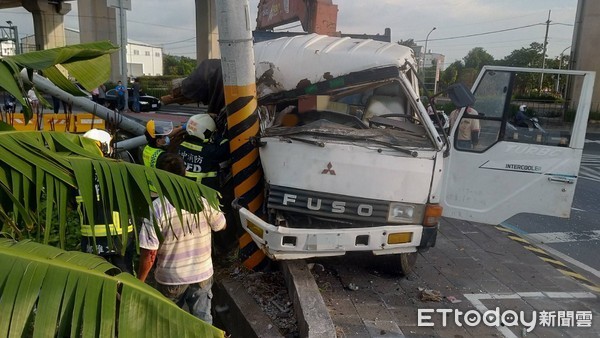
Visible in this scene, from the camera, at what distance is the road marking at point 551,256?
4872mm

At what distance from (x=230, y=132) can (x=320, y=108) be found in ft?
3.09

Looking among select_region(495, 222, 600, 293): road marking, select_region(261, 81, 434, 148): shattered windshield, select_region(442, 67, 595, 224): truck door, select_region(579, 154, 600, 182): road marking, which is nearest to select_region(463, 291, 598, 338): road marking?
select_region(495, 222, 600, 293): road marking

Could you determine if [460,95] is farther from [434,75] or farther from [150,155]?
[434,75]

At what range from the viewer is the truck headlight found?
3822 mm

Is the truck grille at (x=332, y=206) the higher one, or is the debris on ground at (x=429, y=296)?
the truck grille at (x=332, y=206)

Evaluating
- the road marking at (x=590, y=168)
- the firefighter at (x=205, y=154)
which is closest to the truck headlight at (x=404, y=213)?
the firefighter at (x=205, y=154)

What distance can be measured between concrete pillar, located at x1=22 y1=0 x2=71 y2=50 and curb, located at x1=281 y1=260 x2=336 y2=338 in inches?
1329

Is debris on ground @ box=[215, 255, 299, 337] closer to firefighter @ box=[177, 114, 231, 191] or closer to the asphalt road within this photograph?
firefighter @ box=[177, 114, 231, 191]

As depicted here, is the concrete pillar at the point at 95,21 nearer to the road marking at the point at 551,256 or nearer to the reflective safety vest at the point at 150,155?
the reflective safety vest at the point at 150,155

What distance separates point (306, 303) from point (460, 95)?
7.39 feet

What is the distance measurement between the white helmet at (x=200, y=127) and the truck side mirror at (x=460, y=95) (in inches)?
93.2

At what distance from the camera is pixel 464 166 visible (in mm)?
4754

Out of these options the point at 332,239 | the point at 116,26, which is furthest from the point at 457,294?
the point at 116,26

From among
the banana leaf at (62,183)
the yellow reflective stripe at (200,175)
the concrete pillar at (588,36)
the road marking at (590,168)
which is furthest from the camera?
the concrete pillar at (588,36)
